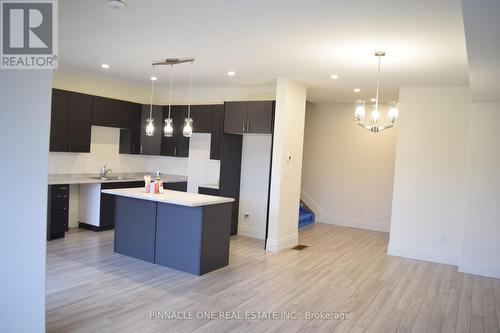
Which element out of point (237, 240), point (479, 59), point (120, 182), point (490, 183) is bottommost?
point (237, 240)

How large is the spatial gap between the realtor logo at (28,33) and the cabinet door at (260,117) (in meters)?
3.23

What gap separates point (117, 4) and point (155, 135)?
4.65m

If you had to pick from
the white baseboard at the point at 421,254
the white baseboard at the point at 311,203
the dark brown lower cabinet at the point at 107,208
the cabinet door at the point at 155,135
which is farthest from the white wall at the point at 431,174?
the dark brown lower cabinet at the point at 107,208

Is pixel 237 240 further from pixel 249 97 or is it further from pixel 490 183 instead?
pixel 490 183

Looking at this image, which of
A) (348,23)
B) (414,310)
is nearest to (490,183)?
(414,310)

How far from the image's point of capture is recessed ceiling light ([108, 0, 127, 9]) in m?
3.02

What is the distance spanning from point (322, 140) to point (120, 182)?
462 cm

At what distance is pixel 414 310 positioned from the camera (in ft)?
12.9

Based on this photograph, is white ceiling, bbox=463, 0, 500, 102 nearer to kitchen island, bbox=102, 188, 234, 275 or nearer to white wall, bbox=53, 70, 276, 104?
kitchen island, bbox=102, 188, 234, 275

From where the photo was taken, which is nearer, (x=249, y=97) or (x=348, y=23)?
(x=348, y=23)

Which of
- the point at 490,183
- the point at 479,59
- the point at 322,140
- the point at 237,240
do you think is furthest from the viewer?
the point at 322,140

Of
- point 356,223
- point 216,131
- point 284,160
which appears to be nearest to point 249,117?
point 216,131

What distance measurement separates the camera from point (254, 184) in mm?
6828

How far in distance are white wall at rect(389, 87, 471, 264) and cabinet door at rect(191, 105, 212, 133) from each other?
3.36m
